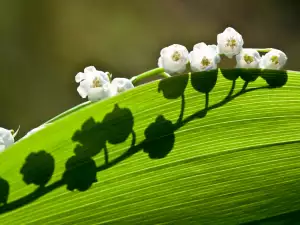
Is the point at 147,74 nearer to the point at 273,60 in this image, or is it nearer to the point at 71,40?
the point at 273,60

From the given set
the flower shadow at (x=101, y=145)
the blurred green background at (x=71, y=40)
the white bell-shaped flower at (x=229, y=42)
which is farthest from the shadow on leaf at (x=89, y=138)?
the blurred green background at (x=71, y=40)

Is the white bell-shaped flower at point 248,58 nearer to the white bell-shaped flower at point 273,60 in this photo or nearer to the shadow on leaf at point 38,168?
the white bell-shaped flower at point 273,60

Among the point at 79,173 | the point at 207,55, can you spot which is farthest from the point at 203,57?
the point at 79,173

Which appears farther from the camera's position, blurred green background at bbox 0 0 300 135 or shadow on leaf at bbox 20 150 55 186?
blurred green background at bbox 0 0 300 135

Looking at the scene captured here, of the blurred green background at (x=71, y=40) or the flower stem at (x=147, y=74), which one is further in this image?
the blurred green background at (x=71, y=40)

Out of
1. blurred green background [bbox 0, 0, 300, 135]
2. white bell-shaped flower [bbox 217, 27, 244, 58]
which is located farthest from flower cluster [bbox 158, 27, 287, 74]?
blurred green background [bbox 0, 0, 300, 135]

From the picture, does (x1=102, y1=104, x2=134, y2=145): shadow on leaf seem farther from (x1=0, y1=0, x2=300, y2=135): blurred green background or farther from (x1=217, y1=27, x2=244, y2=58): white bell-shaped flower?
(x1=0, y1=0, x2=300, y2=135): blurred green background
